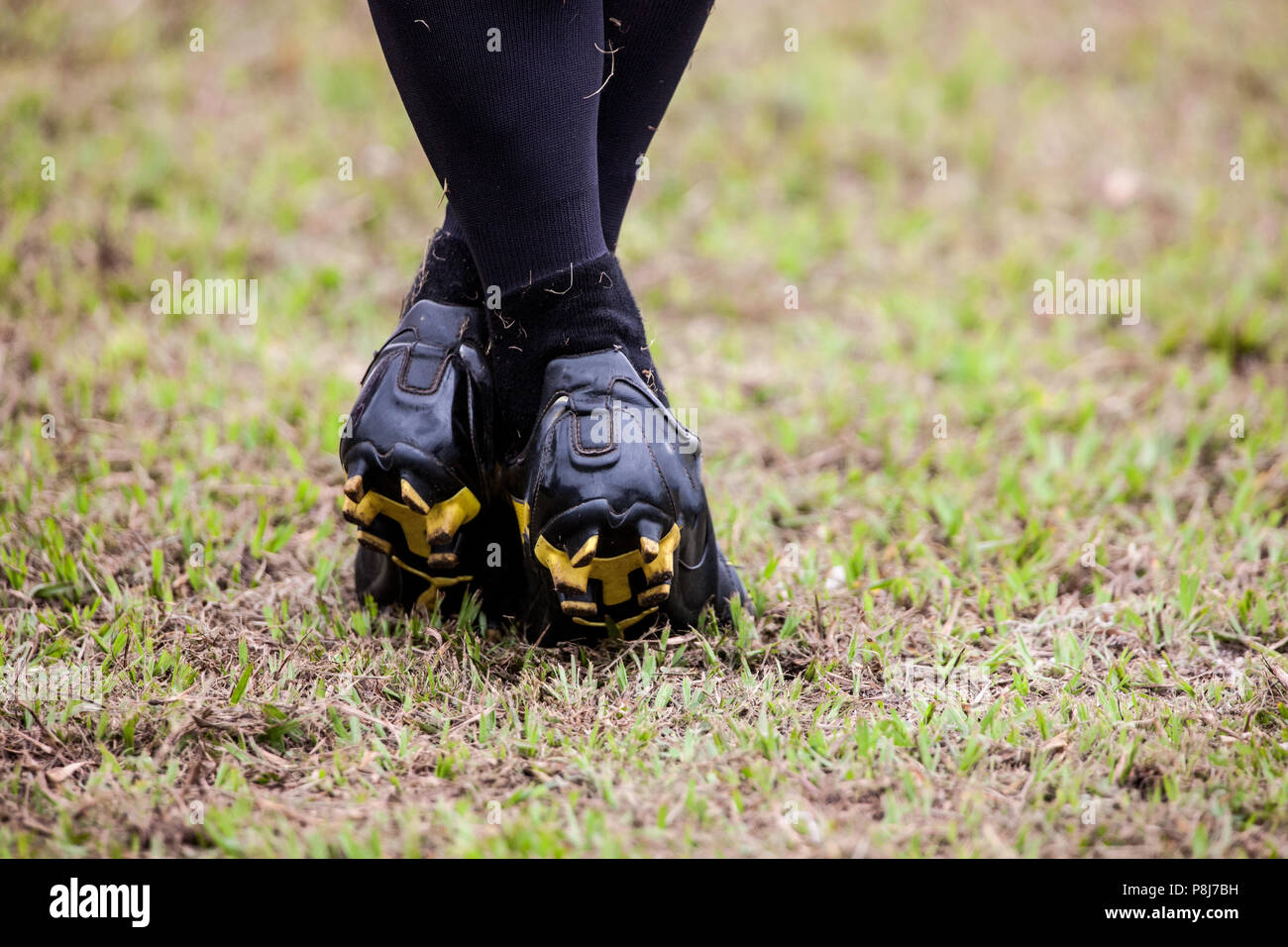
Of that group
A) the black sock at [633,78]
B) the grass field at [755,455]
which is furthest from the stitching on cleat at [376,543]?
the black sock at [633,78]

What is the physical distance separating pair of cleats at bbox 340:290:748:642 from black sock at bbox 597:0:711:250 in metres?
0.27

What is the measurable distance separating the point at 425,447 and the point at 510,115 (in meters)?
0.39

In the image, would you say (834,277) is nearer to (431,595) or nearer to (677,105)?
(677,105)

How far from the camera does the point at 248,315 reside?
2.50 meters

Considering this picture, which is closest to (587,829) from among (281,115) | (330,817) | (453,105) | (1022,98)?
(330,817)

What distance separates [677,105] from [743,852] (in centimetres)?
299

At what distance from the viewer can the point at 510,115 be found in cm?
116

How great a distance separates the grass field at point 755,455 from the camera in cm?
113

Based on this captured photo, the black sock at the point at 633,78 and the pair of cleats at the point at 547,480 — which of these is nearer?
the pair of cleats at the point at 547,480
